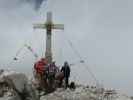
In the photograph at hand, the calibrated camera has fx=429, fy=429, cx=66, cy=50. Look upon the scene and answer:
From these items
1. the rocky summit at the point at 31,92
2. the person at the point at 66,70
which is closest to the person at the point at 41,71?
the rocky summit at the point at 31,92

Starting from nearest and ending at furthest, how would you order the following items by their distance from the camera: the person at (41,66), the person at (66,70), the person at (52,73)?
the person at (41,66) < the person at (52,73) < the person at (66,70)

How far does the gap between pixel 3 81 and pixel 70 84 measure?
6.24 meters

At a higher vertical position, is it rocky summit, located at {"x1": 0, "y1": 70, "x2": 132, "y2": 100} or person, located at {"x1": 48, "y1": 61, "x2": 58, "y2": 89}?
person, located at {"x1": 48, "y1": 61, "x2": 58, "y2": 89}

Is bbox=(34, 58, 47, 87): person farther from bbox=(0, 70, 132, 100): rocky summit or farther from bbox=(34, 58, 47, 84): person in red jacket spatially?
bbox=(0, 70, 132, 100): rocky summit

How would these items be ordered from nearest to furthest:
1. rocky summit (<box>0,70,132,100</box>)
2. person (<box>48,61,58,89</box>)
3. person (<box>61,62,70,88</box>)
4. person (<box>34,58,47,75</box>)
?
rocky summit (<box>0,70,132,100</box>) → person (<box>34,58,47,75</box>) → person (<box>48,61,58,89</box>) → person (<box>61,62,70,88</box>)

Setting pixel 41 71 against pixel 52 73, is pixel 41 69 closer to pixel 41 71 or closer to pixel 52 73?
pixel 41 71

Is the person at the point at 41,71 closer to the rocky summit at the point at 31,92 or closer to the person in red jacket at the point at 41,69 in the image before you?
the person in red jacket at the point at 41,69

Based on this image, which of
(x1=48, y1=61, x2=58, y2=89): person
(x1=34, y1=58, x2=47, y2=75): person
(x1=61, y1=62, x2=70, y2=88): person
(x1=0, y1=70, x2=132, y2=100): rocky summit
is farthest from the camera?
(x1=61, y1=62, x2=70, y2=88): person

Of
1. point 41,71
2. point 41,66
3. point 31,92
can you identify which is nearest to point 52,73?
point 41,71

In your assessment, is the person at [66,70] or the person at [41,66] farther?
the person at [66,70]

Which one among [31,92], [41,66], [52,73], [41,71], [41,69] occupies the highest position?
[41,66]

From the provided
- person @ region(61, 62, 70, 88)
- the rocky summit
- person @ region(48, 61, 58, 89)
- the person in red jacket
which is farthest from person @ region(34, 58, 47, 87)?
person @ region(61, 62, 70, 88)

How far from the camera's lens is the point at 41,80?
29219mm

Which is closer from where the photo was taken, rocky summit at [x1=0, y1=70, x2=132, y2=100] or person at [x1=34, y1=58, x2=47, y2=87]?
rocky summit at [x1=0, y1=70, x2=132, y2=100]
